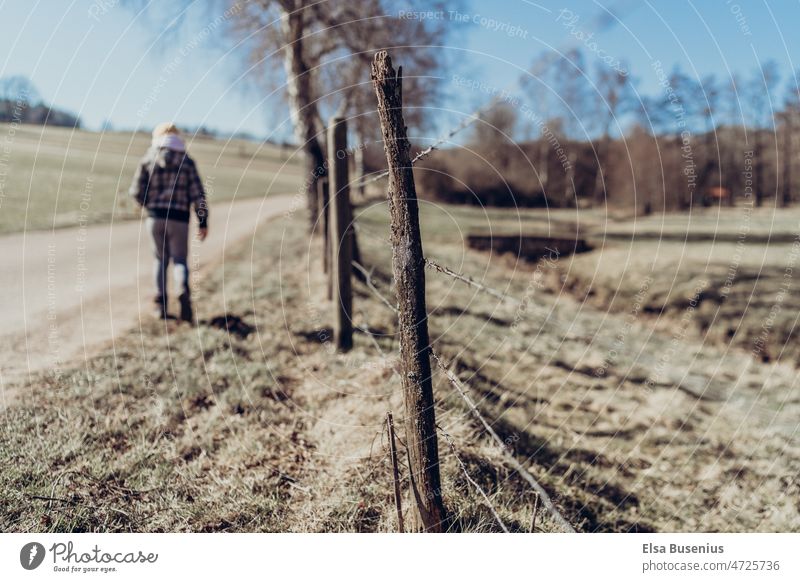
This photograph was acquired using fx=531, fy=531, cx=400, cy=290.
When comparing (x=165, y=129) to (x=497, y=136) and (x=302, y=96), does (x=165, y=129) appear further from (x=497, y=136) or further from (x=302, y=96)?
(x=497, y=136)

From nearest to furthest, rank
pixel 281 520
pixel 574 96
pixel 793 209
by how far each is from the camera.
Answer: pixel 281 520, pixel 574 96, pixel 793 209

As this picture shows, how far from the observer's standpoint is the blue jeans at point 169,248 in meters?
5.05

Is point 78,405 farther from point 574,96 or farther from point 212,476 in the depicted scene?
point 574,96

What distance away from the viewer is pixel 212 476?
10.0 ft

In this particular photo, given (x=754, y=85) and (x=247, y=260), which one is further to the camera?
(x=247, y=260)

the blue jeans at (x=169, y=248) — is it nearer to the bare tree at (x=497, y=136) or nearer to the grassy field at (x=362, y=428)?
the grassy field at (x=362, y=428)

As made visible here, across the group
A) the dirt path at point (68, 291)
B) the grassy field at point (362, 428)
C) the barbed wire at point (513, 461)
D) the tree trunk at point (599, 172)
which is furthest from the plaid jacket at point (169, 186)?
the tree trunk at point (599, 172)

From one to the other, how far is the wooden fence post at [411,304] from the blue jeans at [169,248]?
3.34m

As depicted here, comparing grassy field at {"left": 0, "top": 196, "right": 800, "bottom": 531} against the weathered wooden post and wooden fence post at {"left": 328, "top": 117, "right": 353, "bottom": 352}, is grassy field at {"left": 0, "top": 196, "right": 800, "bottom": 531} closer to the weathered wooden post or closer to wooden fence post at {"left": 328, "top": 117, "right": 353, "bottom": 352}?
wooden fence post at {"left": 328, "top": 117, "right": 353, "bottom": 352}
